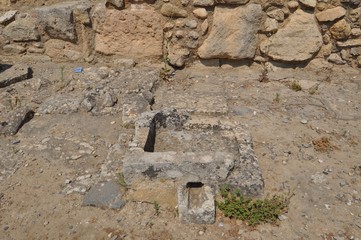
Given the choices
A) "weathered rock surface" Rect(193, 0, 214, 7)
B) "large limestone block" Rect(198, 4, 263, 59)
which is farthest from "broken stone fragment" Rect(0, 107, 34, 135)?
"weathered rock surface" Rect(193, 0, 214, 7)

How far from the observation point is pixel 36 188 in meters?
2.87

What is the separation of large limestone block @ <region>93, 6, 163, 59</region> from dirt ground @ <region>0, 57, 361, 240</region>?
1.33ft

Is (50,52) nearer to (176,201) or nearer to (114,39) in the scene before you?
(114,39)

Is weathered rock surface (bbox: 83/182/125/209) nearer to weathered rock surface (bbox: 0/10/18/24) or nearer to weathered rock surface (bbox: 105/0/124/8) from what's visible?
weathered rock surface (bbox: 105/0/124/8)

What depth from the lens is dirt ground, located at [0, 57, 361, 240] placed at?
97.1 inches

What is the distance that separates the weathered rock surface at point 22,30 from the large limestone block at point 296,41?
308cm

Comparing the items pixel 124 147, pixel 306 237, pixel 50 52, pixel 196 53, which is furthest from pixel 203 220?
pixel 50 52

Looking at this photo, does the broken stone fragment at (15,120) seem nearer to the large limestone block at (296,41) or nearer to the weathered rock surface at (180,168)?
the weathered rock surface at (180,168)

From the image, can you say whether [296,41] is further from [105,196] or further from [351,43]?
[105,196]

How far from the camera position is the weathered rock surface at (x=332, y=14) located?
4.33 m

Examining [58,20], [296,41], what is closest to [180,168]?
[296,41]

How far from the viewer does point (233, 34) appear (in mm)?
4539

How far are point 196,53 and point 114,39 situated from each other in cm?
111

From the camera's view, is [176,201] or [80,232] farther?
[176,201]
